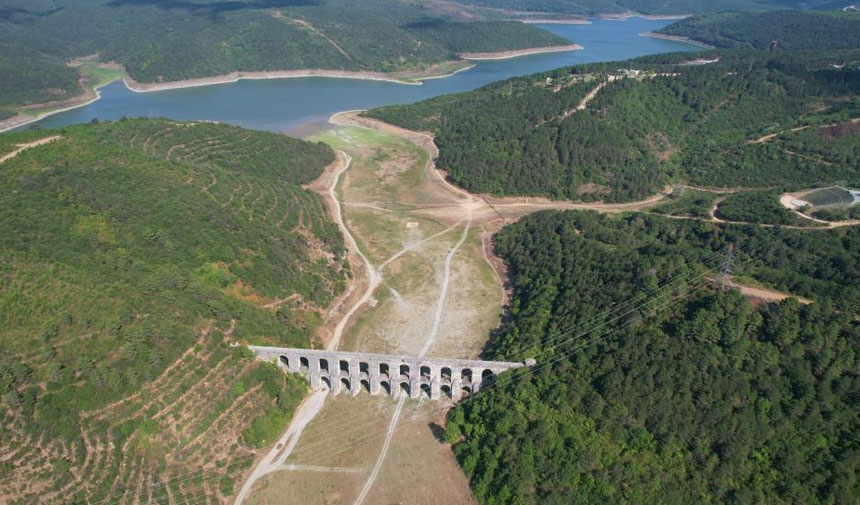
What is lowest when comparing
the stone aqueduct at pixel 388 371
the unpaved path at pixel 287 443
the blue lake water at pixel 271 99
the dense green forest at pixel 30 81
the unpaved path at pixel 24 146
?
the unpaved path at pixel 287 443

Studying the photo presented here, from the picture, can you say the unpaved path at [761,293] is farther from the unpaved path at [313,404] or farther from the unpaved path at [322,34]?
the unpaved path at [322,34]

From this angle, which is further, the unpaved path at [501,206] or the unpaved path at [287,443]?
the unpaved path at [501,206]

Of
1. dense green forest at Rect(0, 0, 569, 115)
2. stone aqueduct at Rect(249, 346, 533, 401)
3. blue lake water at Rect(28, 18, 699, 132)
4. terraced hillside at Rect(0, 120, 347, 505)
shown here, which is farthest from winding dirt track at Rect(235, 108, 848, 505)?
dense green forest at Rect(0, 0, 569, 115)

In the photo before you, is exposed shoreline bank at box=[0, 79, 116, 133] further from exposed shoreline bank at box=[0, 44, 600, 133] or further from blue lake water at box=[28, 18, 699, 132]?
blue lake water at box=[28, 18, 699, 132]

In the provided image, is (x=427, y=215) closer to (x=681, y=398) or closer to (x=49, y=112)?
(x=681, y=398)

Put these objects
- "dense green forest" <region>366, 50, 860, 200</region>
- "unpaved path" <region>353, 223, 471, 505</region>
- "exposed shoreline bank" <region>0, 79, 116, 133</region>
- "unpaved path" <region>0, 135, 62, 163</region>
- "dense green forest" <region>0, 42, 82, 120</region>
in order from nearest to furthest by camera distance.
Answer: "unpaved path" <region>353, 223, 471, 505</region> → "unpaved path" <region>0, 135, 62, 163</region> → "dense green forest" <region>366, 50, 860, 200</region> → "exposed shoreline bank" <region>0, 79, 116, 133</region> → "dense green forest" <region>0, 42, 82, 120</region>

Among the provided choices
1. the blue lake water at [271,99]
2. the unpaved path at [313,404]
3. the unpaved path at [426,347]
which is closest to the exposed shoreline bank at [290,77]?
the blue lake water at [271,99]
